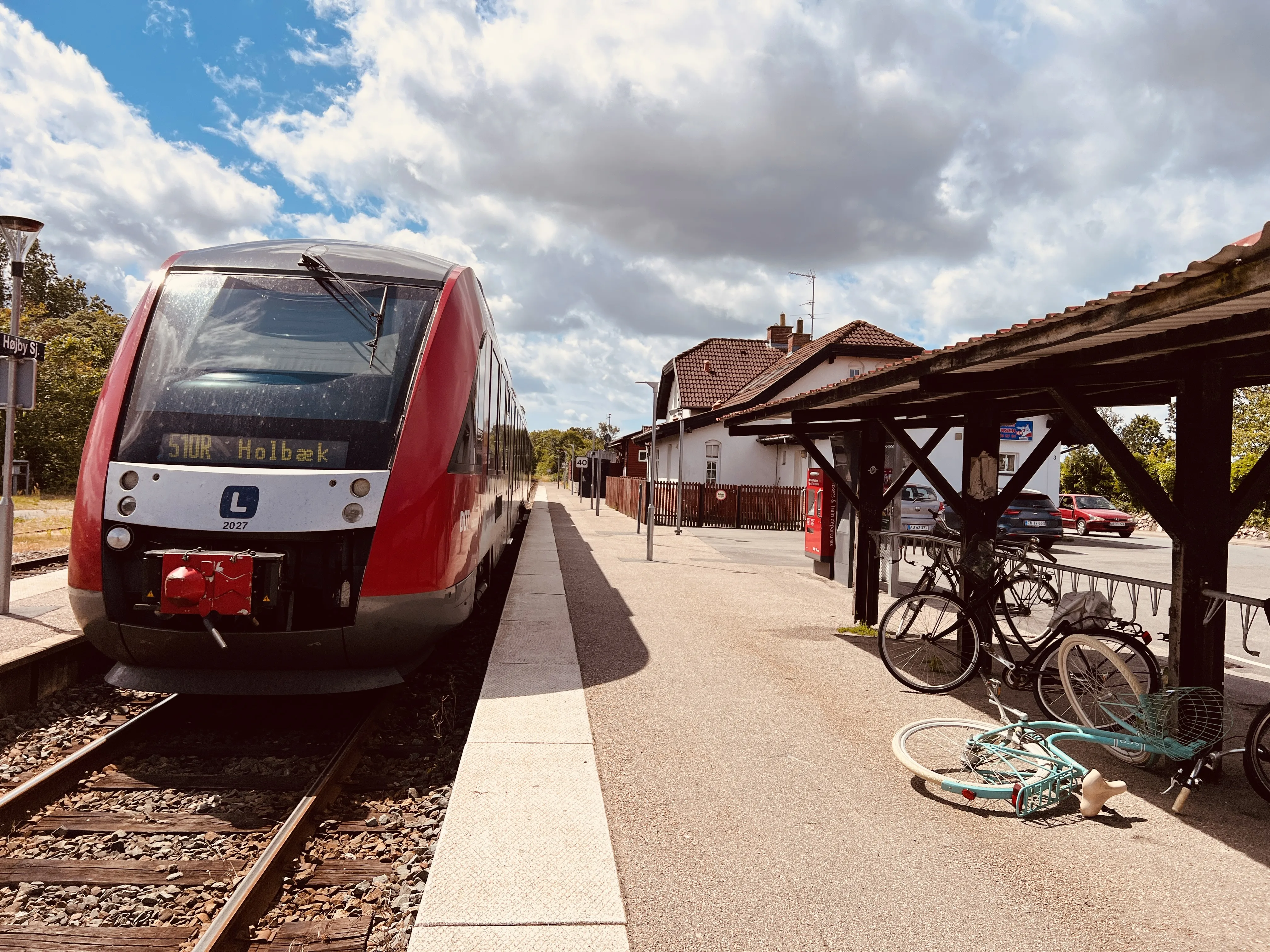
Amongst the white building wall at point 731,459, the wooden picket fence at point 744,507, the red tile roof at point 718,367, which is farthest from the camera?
the red tile roof at point 718,367

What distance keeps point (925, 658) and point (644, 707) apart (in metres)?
2.29

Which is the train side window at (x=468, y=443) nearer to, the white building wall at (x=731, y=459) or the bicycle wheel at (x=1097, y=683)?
the bicycle wheel at (x=1097, y=683)

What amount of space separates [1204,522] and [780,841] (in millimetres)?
2905

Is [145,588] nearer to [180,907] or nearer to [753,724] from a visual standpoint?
[180,907]

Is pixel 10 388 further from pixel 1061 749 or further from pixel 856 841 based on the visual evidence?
pixel 1061 749

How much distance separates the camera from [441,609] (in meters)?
5.64

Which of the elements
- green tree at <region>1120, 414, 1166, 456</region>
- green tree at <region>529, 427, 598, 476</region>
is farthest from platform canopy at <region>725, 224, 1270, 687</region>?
green tree at <region>529, 427, 598, 476</region>

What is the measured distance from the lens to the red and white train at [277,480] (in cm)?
506

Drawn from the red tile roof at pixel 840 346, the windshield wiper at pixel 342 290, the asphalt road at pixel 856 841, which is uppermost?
the red tile roof at pixel 840 346

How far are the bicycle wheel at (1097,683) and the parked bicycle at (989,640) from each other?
0.03ft

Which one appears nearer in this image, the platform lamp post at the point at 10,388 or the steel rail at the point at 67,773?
the steel rail at the point at 67,773

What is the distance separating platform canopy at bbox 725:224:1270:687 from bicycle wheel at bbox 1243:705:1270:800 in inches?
14.1

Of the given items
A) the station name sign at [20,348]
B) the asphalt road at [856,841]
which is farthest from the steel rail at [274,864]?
the station name sign at [20,348]

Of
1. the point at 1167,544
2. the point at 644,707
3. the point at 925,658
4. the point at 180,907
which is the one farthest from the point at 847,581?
the point at 1167,544
